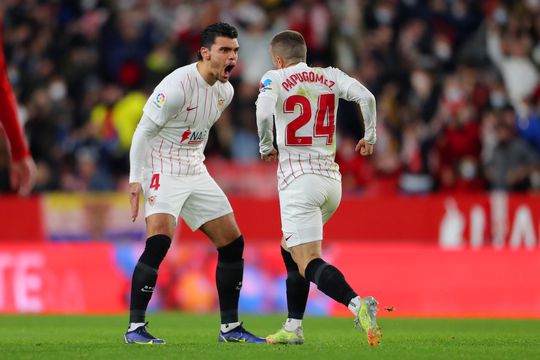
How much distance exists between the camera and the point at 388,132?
18.1 m

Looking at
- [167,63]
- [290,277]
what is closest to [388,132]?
[167,63]

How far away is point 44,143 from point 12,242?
1853mm

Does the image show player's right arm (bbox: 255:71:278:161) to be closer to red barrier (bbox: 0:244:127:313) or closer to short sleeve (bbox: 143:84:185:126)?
short sleeve (bbox: 143:84:185:126)

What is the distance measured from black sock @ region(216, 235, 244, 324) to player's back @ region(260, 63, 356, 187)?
A: 2.80ft

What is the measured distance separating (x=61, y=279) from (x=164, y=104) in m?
6.52

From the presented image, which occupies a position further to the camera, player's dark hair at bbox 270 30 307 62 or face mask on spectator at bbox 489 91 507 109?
face mask on spectator at bbox 489 91 507 109

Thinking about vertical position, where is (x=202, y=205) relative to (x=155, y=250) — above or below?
above

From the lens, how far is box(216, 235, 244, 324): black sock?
9.59 metres

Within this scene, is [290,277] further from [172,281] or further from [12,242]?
[12,242]

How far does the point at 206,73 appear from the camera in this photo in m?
9.48

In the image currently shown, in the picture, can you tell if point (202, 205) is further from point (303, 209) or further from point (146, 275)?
point (303, 209)

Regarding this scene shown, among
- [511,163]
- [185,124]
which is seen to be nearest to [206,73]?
[185,124]

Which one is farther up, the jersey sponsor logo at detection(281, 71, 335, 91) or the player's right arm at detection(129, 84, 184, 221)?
the jersey sponsor logo at detection(281, 71, 335, 91)

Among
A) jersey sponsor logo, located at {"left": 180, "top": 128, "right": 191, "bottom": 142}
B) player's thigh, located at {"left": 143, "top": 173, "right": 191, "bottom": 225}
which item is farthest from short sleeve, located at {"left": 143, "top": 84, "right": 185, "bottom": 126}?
player's thigh, located at {"left": 143, "top": 173, "right": 191, "bottom": 225}
